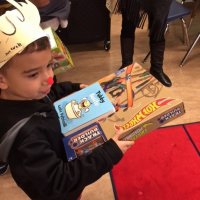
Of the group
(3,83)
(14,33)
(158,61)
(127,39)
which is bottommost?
(158,61)

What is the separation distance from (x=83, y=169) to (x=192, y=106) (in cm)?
120

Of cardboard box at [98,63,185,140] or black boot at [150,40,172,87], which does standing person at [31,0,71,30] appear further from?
cardboard box at [98,63,185,140]

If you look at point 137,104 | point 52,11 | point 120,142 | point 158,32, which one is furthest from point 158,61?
point 120,142

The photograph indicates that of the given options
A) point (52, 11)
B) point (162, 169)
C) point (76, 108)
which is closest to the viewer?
point (76, 108)

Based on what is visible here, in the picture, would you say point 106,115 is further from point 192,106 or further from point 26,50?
point 192,106

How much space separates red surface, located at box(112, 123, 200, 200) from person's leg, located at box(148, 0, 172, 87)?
18.6 inches

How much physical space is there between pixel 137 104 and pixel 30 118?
366 millimetres

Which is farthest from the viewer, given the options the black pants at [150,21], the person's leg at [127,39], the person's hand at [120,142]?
the person's leg at [127,39]

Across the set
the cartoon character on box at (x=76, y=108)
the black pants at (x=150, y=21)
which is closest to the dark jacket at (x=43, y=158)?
the cartoon character on box at (x=76, y=108)

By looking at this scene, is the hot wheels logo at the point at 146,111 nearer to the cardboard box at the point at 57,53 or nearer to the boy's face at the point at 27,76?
the boy's face at the point at 27,76

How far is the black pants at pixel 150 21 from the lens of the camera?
1.71 metres

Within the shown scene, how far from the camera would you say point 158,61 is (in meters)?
1.95

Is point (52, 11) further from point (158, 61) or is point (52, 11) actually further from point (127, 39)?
point (158, 61)

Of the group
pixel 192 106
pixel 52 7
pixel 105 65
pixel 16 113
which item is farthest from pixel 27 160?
pixel 105 65
